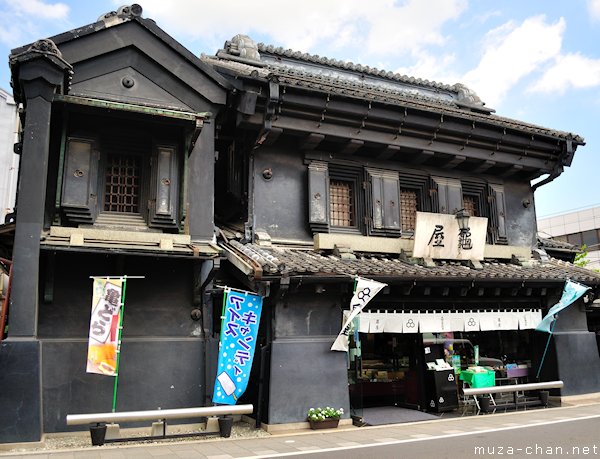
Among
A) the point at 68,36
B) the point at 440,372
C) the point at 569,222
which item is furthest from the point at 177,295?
the point at 569,222

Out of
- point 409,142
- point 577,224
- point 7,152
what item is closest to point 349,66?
point 409,142

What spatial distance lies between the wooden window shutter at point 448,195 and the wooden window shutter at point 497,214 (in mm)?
1357

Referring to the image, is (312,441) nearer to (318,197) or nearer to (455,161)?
(318,197)

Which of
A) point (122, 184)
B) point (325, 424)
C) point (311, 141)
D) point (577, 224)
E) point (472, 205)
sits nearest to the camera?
point (325, 424)

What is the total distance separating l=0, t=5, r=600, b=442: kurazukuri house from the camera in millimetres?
11375

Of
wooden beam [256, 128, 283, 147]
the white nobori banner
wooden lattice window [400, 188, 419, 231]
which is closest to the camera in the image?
the white nobori banner

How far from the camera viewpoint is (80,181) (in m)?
12.1

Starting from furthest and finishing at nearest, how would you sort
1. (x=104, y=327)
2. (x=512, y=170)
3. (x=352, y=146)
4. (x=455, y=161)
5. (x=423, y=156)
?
1. (x=512, y=170)
2. (x=455, y=161)
3. (x=423, y=156)
4. (x=352, y=146)
5. (x=104, y=327)

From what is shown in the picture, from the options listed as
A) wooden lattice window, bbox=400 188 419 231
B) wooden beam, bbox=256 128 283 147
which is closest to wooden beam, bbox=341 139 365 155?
wooden beam, bbox=256 128 283 147

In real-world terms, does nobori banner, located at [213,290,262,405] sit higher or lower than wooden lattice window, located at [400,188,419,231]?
lower

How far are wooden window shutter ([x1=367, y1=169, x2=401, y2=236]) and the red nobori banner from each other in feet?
25.6

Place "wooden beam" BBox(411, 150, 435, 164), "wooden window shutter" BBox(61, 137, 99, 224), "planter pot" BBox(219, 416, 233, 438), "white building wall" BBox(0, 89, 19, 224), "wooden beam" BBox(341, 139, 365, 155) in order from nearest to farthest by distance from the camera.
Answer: "planter pot" BBox(219, 416, 233, 438) < "wooden window shutter" BBox(61, 137, 99, 224) < "wooden beam" BBox(341, 139, 365, 155) < "wooden beam" BBox(411, 150, 435, 164) < "white building wall" BBox(0, 89, 19, 224)

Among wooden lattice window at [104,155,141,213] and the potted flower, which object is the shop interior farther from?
wooden lattice window at [104,155,141,213]

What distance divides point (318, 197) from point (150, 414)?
7.34m
